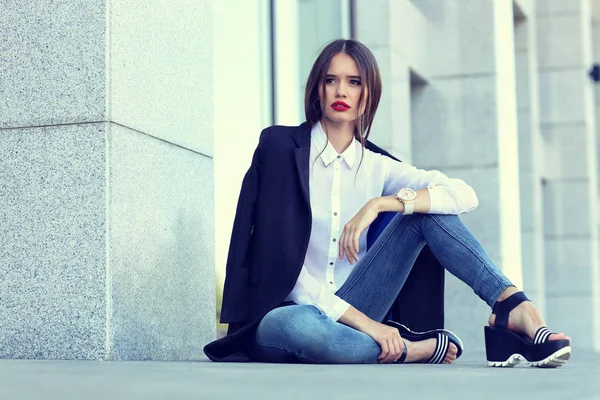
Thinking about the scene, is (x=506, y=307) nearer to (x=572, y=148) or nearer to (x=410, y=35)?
(x=410, y=35)

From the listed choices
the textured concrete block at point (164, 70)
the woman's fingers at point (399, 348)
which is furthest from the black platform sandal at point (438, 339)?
the textured concrete block at point (164, 70)

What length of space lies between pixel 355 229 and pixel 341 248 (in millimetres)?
139

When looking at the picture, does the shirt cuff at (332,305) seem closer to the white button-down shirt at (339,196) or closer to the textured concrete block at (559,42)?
the white button-down shirt at (339,196)

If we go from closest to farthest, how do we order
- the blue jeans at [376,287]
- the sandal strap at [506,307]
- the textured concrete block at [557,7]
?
the sandal strap at [506,307] < the blue jeans at [376,287] < the textured concrete block at [557,7]

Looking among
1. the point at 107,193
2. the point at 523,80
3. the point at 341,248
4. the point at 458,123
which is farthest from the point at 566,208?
the point at 107,193

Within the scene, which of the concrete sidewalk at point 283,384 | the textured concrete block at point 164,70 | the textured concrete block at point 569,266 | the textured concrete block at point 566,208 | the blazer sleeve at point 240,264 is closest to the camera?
the concrete sidewalk at point 283,384

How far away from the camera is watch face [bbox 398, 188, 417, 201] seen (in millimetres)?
4711

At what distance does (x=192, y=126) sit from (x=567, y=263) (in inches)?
502

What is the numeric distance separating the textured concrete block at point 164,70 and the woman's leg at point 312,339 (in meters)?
1.25

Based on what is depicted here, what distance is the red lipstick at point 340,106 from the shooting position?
197 inches

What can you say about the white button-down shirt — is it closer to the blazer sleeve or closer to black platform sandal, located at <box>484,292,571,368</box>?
the blazer sleeve

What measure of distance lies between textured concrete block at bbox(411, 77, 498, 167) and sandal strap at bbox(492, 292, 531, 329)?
22.8 feet

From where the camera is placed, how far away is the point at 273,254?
15.5ft

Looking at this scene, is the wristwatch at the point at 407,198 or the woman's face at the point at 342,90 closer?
the wristwatch at the point at 407,198
